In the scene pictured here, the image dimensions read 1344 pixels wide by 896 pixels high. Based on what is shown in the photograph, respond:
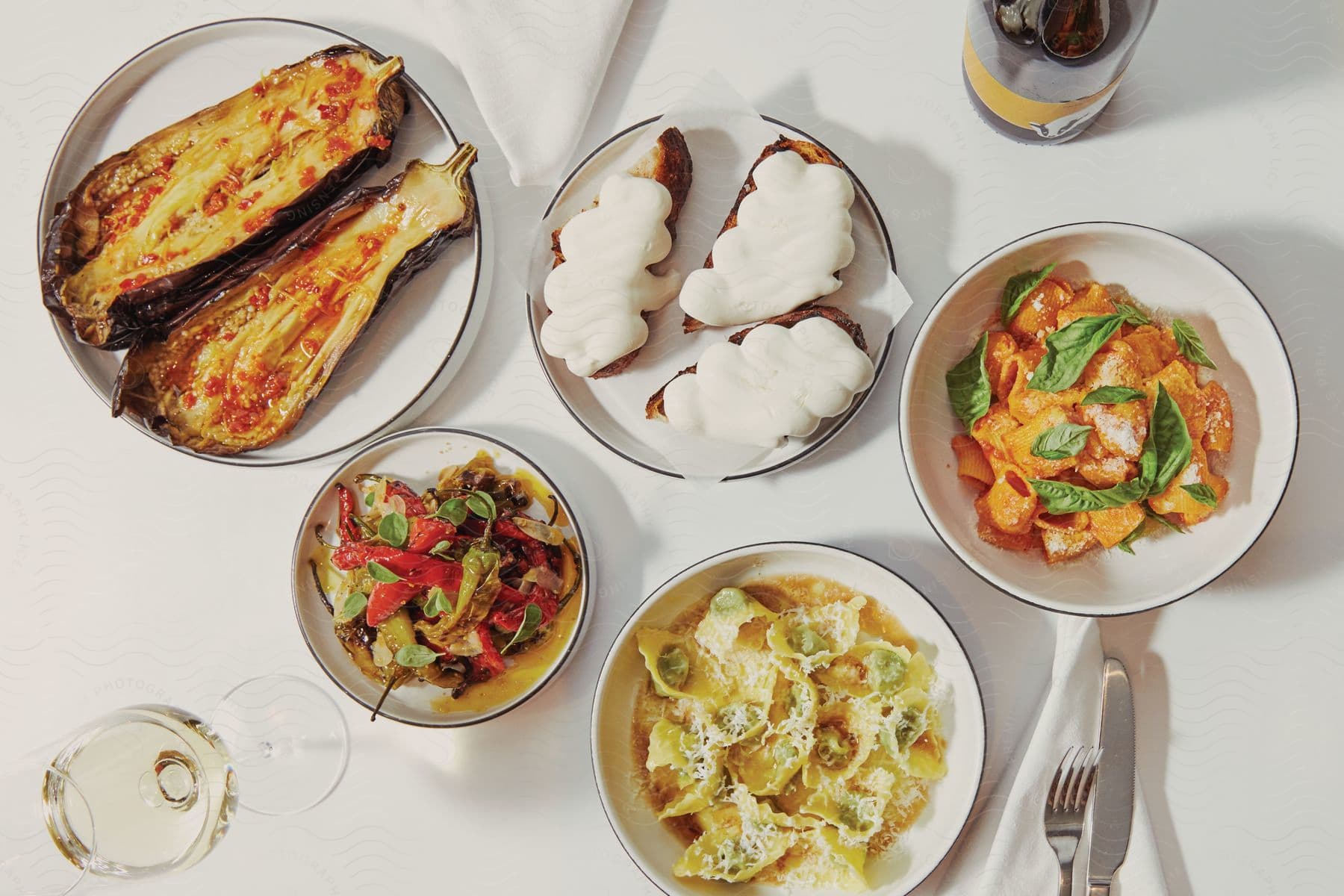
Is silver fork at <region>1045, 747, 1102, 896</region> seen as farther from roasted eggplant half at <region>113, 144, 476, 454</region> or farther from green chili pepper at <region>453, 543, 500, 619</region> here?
roasted eggplant half at <region>113, 144, 476, 454</region>

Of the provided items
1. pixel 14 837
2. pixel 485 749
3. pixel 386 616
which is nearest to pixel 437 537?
pixel 386 616

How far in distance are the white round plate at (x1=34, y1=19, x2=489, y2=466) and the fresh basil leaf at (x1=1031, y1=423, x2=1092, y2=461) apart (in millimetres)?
1119

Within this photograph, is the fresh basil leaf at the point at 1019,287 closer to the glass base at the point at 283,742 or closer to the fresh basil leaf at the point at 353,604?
the fresh basil leaf at the point at 353,604

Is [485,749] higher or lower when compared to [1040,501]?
lower

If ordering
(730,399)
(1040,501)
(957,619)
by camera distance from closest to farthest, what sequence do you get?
(1040,501) → (730,399) → (957,619)

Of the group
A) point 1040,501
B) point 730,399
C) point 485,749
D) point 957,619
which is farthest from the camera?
point 485,749

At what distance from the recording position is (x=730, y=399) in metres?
1.70

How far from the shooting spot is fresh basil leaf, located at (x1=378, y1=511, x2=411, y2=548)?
1748 millimetres

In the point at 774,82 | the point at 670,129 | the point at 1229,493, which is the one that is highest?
the point at 774,82

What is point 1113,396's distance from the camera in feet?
4.85

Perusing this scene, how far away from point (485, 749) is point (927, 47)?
173cm

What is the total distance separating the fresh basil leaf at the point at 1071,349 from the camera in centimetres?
151

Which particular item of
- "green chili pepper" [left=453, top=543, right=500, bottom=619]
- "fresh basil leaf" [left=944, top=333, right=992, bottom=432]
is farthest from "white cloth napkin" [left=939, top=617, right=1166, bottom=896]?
"green chili pepper" [left=453, top=543, right=500, bottom=619]

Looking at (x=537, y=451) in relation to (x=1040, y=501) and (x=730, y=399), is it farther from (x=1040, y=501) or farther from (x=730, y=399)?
(x=1040, y=501)
